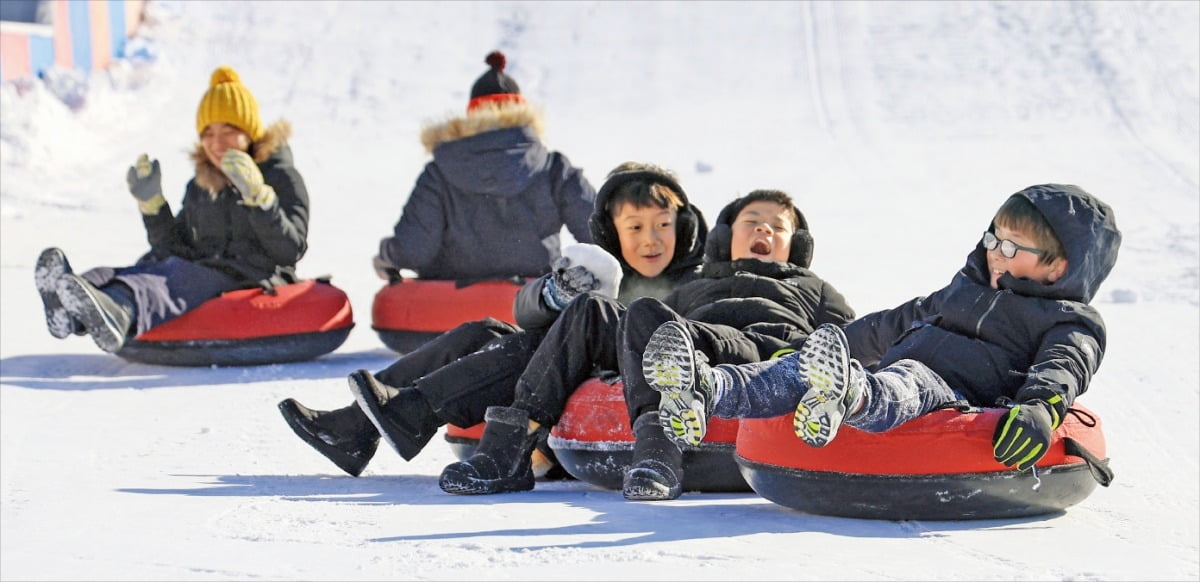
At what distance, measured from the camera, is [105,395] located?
5.92 m

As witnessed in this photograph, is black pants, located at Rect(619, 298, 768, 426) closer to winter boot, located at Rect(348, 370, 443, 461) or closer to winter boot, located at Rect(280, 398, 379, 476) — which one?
winter boot, located at Rect(348, 370, 443, 461)

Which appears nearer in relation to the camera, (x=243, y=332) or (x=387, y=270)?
(x=243, y=332)

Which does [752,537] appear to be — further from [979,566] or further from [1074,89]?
[1074,89]

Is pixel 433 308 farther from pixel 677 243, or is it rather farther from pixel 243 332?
pixel 677 243

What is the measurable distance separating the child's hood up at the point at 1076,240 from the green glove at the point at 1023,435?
37cm

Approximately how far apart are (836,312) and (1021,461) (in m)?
0.98

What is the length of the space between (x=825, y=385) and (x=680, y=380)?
0.89ft

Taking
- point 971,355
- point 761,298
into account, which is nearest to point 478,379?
point 761,298

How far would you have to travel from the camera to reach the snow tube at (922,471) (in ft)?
10.7

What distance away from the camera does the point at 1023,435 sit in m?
3.14

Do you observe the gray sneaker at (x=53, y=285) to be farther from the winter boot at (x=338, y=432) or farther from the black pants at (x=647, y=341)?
the black pants at (x=647, y=341)

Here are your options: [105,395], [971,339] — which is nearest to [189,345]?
[105,395]

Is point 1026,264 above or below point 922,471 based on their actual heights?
above

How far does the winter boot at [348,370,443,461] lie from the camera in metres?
3.99
